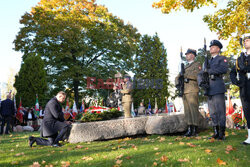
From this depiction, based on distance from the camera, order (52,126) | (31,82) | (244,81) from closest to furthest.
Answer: (244,81), (52,126), (31,82)

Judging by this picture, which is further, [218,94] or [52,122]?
[52,122]

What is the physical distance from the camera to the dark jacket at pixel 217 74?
215 inches

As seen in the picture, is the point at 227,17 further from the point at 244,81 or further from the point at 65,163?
the point at 65,163

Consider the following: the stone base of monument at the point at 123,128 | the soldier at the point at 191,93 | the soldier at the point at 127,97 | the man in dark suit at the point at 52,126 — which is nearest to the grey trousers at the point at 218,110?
the soldier at the point at 191,93

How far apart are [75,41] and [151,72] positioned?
10266mm

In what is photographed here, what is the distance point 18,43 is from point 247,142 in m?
24.9

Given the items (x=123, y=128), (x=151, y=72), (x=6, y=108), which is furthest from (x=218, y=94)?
(x=151, y=72)

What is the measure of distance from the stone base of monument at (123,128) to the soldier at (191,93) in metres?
0.49

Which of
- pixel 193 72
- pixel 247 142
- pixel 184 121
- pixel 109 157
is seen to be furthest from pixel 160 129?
pixel 109 157

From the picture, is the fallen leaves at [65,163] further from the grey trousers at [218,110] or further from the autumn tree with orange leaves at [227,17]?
the autumn tree with orange leaves at [227,17]

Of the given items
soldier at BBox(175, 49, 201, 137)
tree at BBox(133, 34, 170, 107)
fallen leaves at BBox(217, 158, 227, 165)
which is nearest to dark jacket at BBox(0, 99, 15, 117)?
soldier at BBox(175, 49, 201, 137)

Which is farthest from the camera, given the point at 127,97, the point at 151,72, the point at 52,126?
Answer: the point at 151,72

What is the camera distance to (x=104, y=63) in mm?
29234

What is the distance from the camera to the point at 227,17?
10188 millimetres
